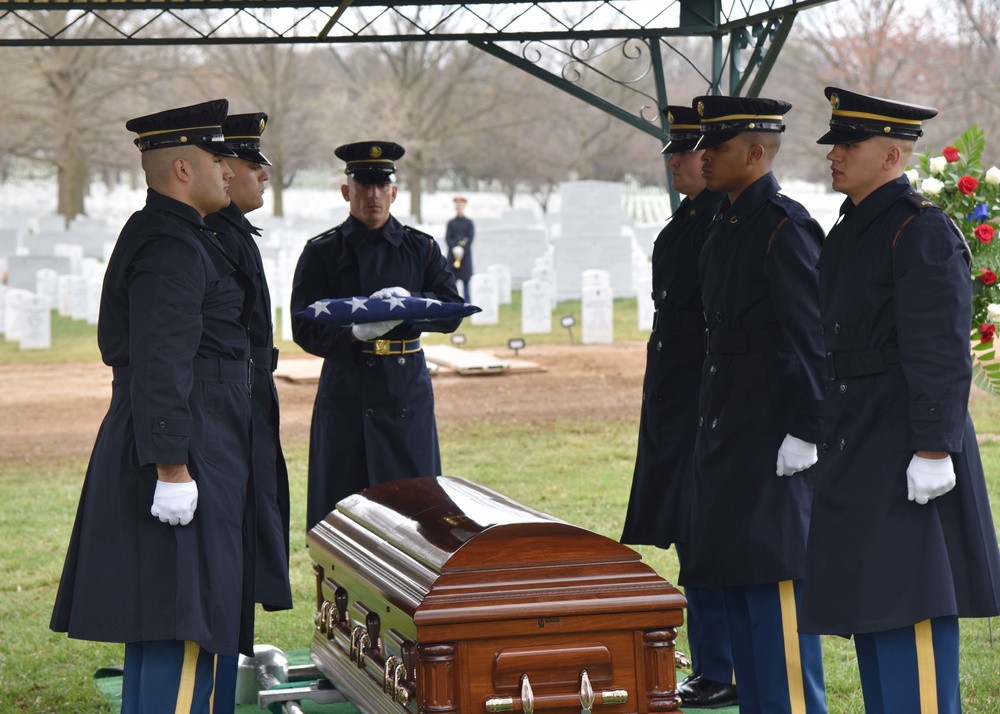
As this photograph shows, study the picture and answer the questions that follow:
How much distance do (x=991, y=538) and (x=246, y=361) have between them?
7.10 ft

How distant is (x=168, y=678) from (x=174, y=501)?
0.54 m

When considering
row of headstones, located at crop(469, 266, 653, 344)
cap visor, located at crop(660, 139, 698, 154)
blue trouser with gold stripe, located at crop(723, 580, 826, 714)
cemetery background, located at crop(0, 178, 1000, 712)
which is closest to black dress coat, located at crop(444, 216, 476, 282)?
row of headstones, located at crop(469, 266, 653, 344)

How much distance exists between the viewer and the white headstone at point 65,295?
1923 centimetres

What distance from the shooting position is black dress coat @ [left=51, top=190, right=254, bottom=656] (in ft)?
10.9

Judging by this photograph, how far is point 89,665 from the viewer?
5.20 meters

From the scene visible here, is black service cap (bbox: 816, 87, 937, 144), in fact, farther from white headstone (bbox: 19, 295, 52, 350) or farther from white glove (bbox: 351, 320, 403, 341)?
white headstone (bbox: 19, 295, 52, 350)

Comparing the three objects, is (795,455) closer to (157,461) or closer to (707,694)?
(707,694)

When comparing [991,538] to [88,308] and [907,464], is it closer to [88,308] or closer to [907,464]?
[907,464]

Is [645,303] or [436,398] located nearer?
[436,398]

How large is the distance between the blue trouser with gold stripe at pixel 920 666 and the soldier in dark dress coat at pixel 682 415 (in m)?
1.22

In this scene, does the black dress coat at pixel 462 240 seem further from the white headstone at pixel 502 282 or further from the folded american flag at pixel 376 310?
the folded american flag at pixel 376 310

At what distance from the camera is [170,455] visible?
3293 mm

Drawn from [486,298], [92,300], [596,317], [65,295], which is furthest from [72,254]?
[596,317]

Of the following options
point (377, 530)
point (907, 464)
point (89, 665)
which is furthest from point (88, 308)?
point (907, 464)
